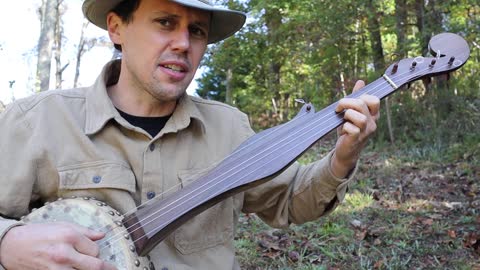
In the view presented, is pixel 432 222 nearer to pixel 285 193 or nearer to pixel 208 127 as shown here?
pixel 285 193

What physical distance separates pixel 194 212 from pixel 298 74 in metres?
12.2

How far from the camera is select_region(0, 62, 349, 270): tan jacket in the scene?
1.87 m

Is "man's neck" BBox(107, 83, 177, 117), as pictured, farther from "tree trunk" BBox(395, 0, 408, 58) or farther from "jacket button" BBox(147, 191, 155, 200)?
"tree trunk" BBox(395, 0, 408, 58)

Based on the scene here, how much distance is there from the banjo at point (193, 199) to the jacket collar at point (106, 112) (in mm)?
309

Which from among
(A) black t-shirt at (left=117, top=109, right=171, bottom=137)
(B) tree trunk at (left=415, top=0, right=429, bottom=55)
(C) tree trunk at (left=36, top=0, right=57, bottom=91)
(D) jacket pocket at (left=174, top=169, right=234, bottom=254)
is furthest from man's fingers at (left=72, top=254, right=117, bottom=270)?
(C) tree trunk at (left=36, top=0, right=57, bottom=91)

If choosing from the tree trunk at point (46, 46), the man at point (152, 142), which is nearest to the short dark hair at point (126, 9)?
the man at point (152, 142)

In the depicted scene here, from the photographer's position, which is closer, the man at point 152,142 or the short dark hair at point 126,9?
the man at point 152,142

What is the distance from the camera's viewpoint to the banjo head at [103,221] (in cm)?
164

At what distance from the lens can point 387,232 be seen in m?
4.06

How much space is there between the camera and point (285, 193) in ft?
7.15

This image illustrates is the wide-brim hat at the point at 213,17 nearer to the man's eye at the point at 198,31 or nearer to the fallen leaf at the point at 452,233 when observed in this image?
the man's eye at the point at 198,31

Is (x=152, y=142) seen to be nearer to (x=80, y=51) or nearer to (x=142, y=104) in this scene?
(x=142, y=104)

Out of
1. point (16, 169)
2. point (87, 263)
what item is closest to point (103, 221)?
point (87, 263)

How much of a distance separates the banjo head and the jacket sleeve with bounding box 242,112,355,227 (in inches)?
25.8
